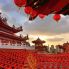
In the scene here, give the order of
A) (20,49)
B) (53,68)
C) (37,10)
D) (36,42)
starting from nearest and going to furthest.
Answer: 1. (37,10)
2. (53,68)
3. (20,49)
4. (36,42)

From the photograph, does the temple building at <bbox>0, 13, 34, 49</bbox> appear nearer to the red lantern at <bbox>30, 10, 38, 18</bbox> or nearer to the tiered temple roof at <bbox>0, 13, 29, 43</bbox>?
the tiered temple roof at <bbox>0, 13, 29, 43</bbox>

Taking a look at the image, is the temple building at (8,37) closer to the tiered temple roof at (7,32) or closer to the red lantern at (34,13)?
the tiered temple roof at (7,32)

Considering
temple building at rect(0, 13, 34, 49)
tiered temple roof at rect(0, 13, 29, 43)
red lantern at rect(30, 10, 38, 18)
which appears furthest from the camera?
tiered temple roof at rect(0, 13, 29, 43)

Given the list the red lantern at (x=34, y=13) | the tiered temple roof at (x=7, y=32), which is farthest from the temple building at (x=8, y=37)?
the red lantern at (x=34, y=13)

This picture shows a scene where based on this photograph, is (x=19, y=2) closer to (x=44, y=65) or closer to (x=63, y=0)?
(x=63, y=0)

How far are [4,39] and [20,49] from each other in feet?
11.1

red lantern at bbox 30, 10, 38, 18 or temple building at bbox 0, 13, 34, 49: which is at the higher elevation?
temple building at bbox 0, 13, 34, 49

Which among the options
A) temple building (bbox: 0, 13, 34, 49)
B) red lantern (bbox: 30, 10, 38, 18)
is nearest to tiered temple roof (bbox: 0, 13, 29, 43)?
temple building (bbox: 0, 13, 34, 49)

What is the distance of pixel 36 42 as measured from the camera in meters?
37.9

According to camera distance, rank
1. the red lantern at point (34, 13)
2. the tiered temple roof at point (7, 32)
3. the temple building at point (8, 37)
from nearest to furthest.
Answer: the red lantern at point (34, 13)
the temple building at point (8, 37)
the tiered temple roof at point (7, 32)

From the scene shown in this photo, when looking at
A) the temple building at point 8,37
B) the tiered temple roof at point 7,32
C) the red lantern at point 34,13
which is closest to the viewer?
the red lantern at point 34,13

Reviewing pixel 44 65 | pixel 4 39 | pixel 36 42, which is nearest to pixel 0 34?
pixel 4 39

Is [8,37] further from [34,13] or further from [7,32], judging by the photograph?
[34,13]

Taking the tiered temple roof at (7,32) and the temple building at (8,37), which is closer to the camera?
the temple building at (8,37)
